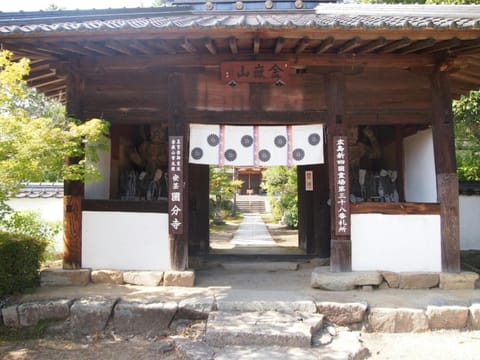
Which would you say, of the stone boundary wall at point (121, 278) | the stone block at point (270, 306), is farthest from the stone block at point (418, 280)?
the stone boundary wall at point (121, 278)

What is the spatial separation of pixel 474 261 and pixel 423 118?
14.1 ft

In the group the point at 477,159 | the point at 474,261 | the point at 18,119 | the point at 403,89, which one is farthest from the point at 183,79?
the point at 477,159

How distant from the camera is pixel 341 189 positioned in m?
6.23

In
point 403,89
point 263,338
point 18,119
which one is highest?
point 403,89

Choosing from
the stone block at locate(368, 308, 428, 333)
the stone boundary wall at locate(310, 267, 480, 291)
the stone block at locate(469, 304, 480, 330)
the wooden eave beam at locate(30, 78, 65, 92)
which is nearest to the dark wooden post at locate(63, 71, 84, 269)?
the wooden eave beam at locate(30, 78, 65, 92)

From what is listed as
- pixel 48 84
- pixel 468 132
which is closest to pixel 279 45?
pixel 48 84

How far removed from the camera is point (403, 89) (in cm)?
652

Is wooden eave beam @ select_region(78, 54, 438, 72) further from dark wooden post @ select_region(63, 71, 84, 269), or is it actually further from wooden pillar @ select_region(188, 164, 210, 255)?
wooden pillar @ select_region(188, 164, 210, 255)

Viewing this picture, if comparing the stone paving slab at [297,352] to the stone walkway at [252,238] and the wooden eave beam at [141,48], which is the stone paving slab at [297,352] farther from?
the stone walkway at [252,238]

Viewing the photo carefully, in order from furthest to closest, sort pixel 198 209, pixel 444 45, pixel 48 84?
pixel 198 209 → pixel 48 84 → pixel 444 45

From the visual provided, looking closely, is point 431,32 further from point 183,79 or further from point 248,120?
point 183,79

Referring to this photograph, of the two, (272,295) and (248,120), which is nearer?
(272,295)

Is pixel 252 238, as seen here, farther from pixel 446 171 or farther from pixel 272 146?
pixel 446 171

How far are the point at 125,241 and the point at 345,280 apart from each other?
3.90 metres
